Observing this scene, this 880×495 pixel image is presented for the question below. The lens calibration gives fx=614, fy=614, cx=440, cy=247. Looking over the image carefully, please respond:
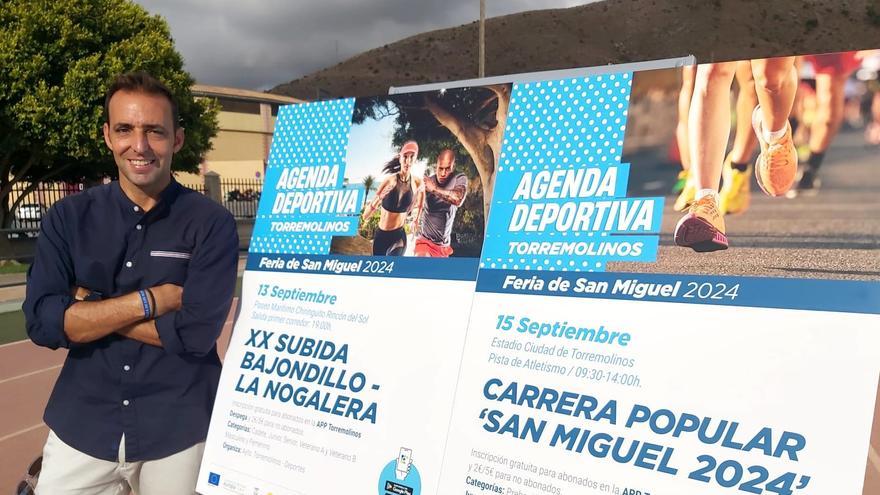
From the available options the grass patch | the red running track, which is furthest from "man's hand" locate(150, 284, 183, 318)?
the grass patch

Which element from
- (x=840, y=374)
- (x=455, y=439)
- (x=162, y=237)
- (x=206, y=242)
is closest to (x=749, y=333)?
(x=840, y=374)

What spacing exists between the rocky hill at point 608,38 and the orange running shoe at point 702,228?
332ft

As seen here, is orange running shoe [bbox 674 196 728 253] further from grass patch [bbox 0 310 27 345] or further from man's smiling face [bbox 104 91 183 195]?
grass patch [bbox 0 310 27 345]

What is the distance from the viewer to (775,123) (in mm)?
1712

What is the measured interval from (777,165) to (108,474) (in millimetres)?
2551

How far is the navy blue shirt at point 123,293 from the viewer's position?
231 centimetres

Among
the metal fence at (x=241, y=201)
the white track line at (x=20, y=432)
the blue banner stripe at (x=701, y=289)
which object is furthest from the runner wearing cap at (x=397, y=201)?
the metal fence at (x=241, y=201)

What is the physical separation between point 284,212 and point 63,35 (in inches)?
610

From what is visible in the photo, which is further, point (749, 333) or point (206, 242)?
point (206, 242)

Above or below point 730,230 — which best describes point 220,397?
below

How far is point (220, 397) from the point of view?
2695 mm

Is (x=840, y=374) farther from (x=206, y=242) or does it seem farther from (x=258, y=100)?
(x=258, y=100)

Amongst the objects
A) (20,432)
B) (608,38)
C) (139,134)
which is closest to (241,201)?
(20,432)

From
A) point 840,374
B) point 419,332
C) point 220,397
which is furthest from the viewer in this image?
point 220,397
